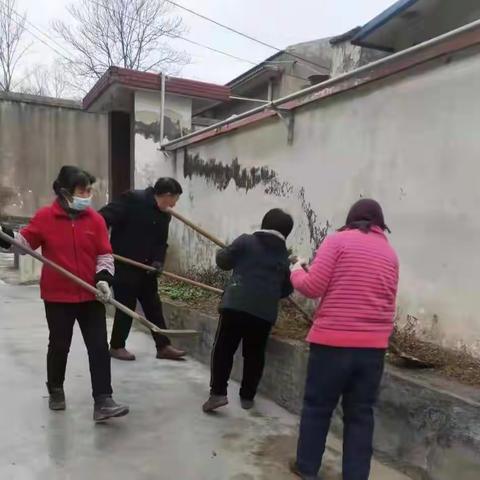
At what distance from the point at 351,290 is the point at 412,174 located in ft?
4.09

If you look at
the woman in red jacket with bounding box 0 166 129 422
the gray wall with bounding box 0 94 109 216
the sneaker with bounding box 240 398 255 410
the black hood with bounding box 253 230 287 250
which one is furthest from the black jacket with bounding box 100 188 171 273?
the gray wall with bounding box 0 94 109 216

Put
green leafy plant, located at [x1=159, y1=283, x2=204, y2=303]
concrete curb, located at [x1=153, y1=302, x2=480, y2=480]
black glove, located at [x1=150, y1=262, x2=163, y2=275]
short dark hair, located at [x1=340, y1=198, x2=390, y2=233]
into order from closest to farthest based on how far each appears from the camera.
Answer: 1. concrete curb, located at [x1=153, y1=302, x2=480, y2=480]
2. short dark hair, located at [x1=340, y1=198, x2=390, y2=233]
3. black glove, located at [x1=150, y1=262, x2=163, y2=275]
4. green leafy plant, located at [x1=159, y1=283, x2=204, y2=303]

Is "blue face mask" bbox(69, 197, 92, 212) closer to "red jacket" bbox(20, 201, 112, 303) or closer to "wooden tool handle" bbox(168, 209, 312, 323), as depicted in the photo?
"red jacket" bbox(20, 201, 112, 303)

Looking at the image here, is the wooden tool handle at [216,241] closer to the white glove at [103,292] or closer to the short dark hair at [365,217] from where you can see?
the white glove at [103,292]

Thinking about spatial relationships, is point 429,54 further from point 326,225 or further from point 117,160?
point 117,160

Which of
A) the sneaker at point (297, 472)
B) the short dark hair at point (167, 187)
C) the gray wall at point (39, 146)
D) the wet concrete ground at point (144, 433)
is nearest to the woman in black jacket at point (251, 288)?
the wet concrete ground at point (144, 433)

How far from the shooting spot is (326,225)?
4504mm

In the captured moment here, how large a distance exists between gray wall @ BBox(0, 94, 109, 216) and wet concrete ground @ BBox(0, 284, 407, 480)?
1255 cm

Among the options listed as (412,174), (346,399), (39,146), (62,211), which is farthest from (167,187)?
(39,146)

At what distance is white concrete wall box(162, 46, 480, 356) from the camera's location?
3.24 metres

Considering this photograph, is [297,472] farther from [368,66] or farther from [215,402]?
[368,66]

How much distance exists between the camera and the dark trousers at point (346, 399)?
273 centimetres

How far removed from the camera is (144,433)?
11.3ft

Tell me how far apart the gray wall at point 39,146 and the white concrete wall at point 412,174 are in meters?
12.5
